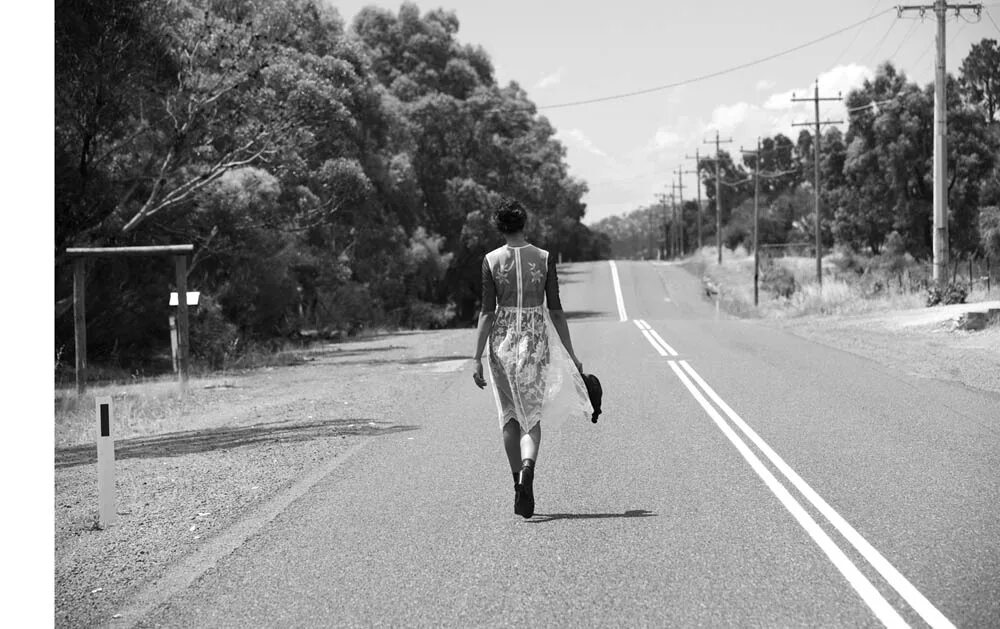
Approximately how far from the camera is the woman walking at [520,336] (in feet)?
26.9

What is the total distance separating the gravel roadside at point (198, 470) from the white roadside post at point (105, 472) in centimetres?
11

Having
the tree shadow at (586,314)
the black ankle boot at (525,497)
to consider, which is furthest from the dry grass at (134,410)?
the tree shadow at (586,314)

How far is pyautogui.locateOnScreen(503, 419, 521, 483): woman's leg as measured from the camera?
834 cm

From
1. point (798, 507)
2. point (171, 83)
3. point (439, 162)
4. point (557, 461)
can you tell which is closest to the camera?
point (798, 507)

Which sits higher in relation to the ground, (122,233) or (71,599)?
(122,233)

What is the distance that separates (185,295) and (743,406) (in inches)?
411

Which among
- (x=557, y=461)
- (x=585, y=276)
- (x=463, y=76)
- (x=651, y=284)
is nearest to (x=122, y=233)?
(x=557, y=461)

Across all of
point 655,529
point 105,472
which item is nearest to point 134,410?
point 105,472

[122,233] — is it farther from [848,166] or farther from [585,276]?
[585,276]

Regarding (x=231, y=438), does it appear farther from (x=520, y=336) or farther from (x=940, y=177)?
(x=940, y=177)

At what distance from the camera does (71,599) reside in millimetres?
6391

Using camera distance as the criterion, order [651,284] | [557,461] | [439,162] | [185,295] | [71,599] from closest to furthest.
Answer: [71,599] < [557,461] < [185,295] < [439,162] < [651,284]

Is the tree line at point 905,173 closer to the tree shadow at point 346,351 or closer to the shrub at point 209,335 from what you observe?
the tree shadow at point 346,351

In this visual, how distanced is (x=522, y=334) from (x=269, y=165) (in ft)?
83.2
